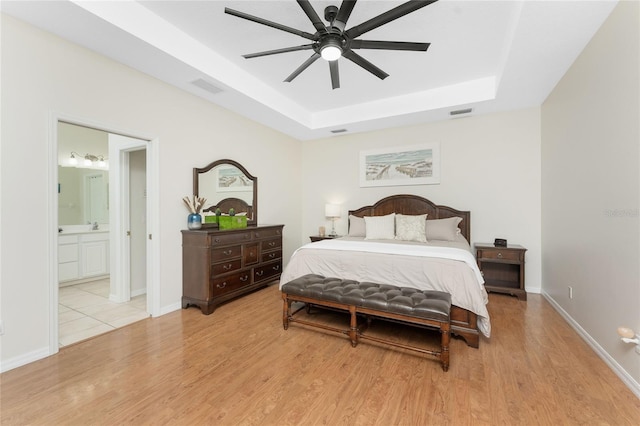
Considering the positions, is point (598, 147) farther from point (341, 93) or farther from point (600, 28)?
point (341, 93)

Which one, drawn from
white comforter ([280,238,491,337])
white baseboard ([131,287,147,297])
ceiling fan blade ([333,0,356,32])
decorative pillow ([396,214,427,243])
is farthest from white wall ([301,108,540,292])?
white baseboard ([131,287,147,297])

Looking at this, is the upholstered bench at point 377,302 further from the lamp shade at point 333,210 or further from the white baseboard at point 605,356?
the lamp shade at point 333,210

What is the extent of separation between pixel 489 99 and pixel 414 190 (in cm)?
172

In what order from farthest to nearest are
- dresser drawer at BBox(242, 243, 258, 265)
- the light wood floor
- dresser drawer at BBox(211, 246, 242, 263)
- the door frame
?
dresser drawer at BBox(242, 243, 258, 265) → dresser drawer at BBox(211, 246, 242, 263) → the door frame → the light wood floor

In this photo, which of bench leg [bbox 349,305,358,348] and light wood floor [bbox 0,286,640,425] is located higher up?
bench leg [bbox 349,305,358,348]

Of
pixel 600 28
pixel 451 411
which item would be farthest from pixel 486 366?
pixel 600 28

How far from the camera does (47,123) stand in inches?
94.3

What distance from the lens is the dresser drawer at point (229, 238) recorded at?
346 cm

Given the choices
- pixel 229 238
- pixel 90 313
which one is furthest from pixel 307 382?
pixel 90 313

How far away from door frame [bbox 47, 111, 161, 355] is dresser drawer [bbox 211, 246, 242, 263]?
627 millimetres

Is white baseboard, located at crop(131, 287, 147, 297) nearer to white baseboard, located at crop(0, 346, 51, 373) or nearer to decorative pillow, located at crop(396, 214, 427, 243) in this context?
white baseboard, located at crop(0, 346, 51, 373)

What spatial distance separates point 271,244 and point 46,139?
284 cm

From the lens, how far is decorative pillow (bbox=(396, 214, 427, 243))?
4078 mm

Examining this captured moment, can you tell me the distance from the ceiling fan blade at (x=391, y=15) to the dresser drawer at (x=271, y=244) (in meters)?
3.02
